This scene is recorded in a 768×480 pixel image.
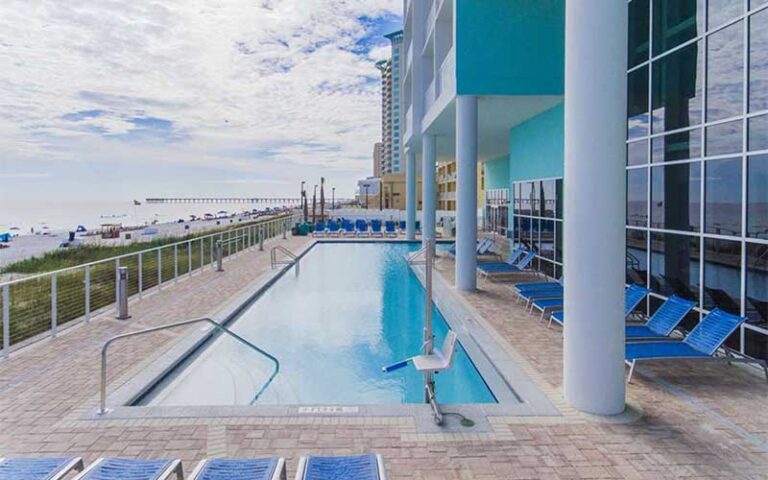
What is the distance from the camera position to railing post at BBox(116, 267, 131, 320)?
8.09 m

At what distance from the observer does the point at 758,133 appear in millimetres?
5762

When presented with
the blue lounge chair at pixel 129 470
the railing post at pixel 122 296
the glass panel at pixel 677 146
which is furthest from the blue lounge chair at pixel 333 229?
the blue lounge chair at pixel 129 470

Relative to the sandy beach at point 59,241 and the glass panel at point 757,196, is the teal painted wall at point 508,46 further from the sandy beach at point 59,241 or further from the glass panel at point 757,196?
the sandy beach at point 59,241

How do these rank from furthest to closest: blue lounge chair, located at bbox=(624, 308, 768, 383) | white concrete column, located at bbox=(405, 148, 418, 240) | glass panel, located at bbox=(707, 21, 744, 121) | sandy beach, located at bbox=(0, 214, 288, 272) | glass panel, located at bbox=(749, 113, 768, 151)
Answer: white concrete column, located at bbox=(405, 148, 418, 240), sandy beach, located at bbox=(0, 214, 288, 272), glass panel, located at bbox=(707, 21, 744, 121), glass panel, located at bbox=(749, 113, 768, 151), blue lounge chair, located at bbox=(624, 308, 768, 383)

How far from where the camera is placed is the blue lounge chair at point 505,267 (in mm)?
11938

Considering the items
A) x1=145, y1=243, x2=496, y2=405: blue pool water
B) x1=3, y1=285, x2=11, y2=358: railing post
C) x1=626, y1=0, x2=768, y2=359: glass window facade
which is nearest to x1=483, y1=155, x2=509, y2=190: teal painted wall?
x1=145, y1=243, x2=496, y2=405: blue pool water

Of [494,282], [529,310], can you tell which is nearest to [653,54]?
[529,310]

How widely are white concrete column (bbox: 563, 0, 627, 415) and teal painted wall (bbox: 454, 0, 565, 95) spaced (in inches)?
232

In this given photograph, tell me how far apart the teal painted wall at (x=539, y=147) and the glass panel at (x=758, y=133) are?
5.26 m

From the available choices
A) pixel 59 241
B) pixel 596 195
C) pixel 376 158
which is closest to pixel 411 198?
pixel 596 195

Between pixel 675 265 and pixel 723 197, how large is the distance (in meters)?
1.35

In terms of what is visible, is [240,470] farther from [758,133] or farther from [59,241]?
[59,241]

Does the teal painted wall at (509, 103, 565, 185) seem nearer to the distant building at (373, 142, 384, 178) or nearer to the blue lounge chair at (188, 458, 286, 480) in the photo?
the blue lounge chair at (188, 458, 286, 480)

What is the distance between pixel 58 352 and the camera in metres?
6.34
